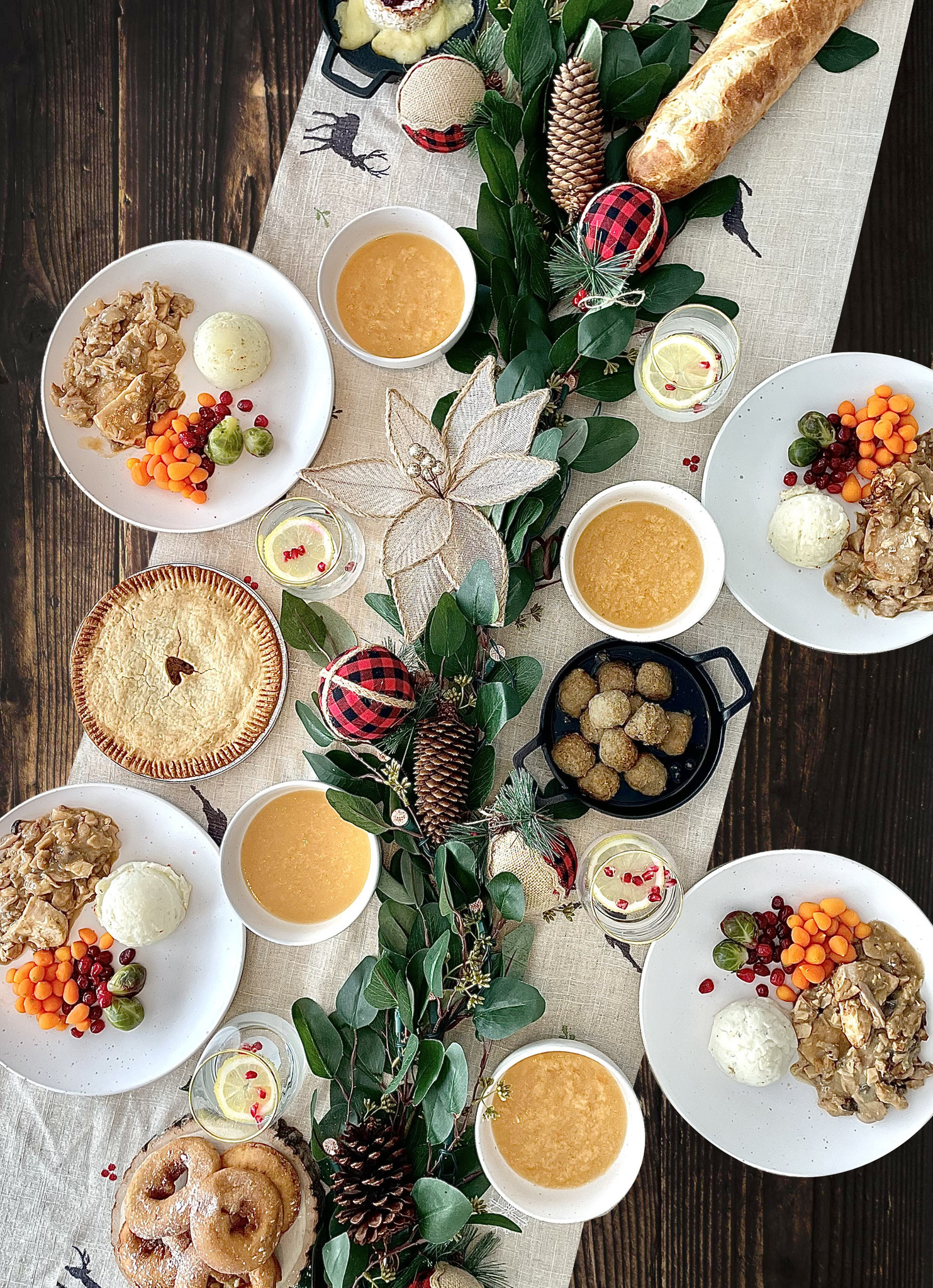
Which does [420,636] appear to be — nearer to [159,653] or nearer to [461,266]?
[159,653]

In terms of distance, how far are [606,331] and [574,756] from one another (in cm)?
65

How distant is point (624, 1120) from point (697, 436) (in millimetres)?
1124

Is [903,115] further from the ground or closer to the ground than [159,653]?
further from the ground

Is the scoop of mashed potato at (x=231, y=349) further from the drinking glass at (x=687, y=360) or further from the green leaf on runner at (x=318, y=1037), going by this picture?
the green leaf on runner at (x=318, y=1037)

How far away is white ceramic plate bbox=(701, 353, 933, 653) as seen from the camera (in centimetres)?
139

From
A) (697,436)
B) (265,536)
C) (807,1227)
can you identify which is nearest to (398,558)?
(265,536)

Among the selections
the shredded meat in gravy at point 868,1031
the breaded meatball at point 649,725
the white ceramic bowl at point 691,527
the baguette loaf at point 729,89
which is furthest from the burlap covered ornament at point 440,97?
the shredded meat in gravy at point 868,1031

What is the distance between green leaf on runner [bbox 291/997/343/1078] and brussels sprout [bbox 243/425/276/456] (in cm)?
89

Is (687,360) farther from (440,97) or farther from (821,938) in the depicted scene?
(821,938)

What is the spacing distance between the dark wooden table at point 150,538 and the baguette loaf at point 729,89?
0.88 ft

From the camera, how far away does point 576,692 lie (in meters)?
1.39

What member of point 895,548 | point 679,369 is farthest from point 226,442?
point 895,548

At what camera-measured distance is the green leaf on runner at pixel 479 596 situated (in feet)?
4.00

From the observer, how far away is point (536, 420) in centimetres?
118
